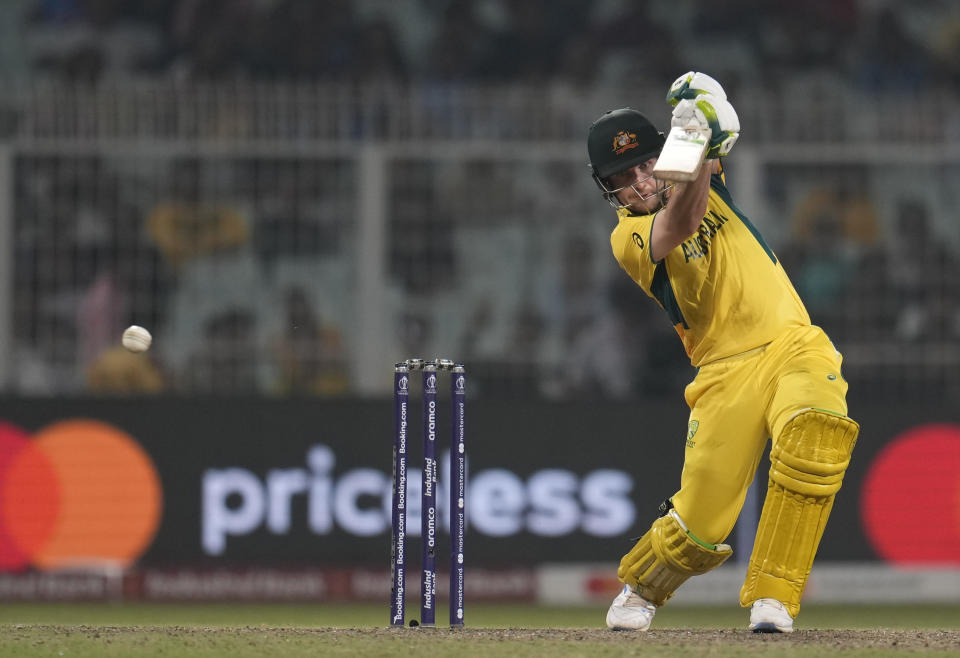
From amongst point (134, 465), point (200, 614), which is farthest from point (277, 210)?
point (200, 614)

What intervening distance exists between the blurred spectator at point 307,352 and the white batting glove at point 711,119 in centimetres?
431

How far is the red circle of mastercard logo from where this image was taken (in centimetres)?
930

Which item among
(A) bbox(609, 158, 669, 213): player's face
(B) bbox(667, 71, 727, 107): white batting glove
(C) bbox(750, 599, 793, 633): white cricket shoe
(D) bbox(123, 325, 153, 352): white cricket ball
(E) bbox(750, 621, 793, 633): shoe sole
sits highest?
(B) bbox(667, 71, 727, 107): white batting glove

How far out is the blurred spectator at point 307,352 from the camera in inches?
357

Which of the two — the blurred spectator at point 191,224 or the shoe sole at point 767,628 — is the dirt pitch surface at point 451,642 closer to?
the shoe sole at point 767,628

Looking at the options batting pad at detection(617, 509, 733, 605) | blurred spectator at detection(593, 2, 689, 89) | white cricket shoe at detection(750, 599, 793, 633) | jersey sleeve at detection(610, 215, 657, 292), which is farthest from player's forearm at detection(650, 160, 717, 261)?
blurred spectator at detection(593, 2, 689, 89)

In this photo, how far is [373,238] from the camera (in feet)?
29.8

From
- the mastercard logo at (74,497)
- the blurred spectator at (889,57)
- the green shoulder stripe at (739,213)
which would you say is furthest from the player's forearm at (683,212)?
the blurred spectator at (889,57)

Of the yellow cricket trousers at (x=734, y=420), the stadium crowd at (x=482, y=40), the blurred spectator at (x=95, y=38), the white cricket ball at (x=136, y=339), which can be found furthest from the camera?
the blurred spectator at (x=95, y=38)

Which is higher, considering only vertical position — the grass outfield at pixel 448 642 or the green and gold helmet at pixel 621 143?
the green and gold helmet at pixel 621 143

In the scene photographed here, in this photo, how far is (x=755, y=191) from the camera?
9.28 meters

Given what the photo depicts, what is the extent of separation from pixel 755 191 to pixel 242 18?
4549 mm

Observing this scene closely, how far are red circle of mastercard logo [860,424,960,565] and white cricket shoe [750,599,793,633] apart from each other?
433 centimetres

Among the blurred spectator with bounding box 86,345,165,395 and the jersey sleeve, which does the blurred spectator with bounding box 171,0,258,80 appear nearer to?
the blurred spectator with bounding box 86,345,165,395
